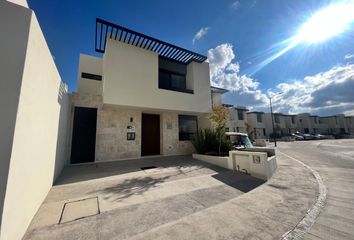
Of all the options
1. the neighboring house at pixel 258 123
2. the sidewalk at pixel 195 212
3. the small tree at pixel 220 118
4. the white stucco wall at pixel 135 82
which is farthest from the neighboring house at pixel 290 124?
the sidewalk at pixel 195 212

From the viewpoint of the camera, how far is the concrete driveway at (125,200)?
2349 mm

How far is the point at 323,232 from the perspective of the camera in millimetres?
2252

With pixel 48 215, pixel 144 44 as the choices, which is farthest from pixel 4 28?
pixel 144 44

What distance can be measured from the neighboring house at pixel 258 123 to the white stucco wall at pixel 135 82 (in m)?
31.2

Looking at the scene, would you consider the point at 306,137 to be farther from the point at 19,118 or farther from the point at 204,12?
the point at 19,118

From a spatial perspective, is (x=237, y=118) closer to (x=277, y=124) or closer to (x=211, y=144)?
(x=277, y=124)

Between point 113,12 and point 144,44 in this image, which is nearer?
point 113,12

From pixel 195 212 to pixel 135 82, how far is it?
6.49m

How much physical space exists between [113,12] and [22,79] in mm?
6238

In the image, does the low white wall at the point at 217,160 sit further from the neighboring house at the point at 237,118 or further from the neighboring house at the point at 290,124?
the neighboring house at the point at 290,124

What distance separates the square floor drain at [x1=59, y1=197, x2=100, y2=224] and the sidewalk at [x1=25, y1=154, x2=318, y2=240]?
16 cm

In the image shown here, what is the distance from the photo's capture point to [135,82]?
7.43m

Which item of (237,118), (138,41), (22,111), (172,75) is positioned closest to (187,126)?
(172,75)

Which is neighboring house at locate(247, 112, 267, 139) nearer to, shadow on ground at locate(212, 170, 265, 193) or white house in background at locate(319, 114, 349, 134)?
white house in background at locate(319, 114, 349, 134)
